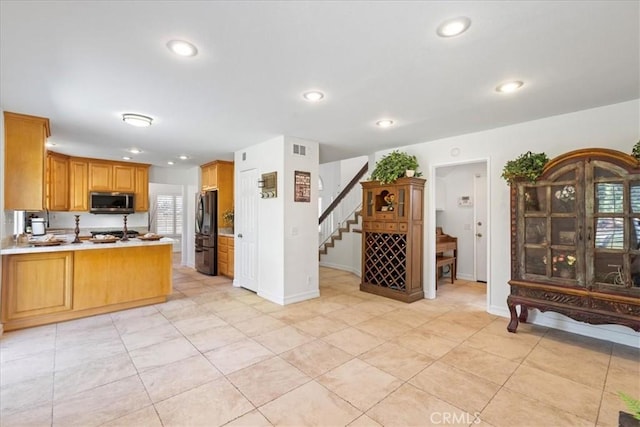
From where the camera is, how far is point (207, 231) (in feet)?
20.5

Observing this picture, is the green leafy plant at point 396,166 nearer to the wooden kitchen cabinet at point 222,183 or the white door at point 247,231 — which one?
the white door at point 247,231

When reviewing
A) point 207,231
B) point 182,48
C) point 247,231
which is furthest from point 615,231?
point 207,231

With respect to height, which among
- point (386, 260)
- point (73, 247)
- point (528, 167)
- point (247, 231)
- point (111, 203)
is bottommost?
point (386, 260)

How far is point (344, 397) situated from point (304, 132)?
126 inches

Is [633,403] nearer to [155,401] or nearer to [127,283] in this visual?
[155,401]

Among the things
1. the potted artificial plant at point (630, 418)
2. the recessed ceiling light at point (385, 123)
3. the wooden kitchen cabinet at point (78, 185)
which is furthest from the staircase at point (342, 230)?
the wooden kitchen cabinet at point (78, 185)

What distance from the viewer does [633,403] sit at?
1.07 meters

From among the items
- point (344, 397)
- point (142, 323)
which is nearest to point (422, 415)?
point (344, 397)

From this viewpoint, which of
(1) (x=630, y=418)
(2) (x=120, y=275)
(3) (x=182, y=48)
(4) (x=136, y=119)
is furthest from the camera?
(2) (x=120, y=275)

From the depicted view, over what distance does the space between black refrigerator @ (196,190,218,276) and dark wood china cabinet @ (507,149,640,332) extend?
208 inches

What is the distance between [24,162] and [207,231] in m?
3.19

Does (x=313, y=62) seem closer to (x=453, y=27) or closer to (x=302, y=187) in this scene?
(x=453, y=27)

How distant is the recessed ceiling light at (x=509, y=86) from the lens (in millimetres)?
2553

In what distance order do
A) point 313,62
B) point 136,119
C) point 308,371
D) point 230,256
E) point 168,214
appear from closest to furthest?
point 313,62, point 308,371, point 136,119, point 230,256, point 168,214
